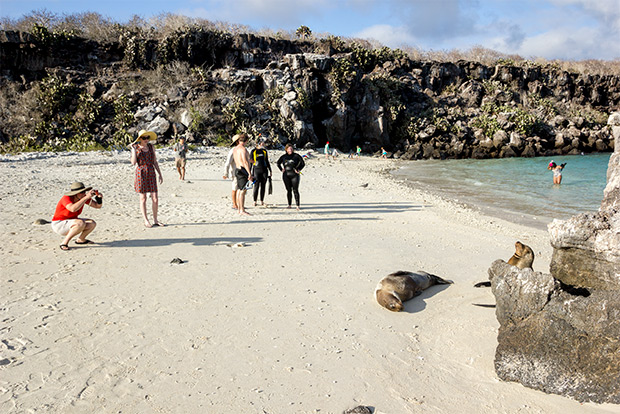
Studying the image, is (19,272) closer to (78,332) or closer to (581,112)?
(78,332)

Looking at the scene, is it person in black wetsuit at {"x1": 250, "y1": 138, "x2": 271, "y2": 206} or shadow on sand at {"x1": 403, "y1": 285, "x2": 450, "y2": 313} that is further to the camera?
person in black wetsuit at {"x1": 250, "y1": 138, "x2": 271, "y2": 206}

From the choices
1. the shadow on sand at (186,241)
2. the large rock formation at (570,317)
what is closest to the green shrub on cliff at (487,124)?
the shadow on sand at (186,241)

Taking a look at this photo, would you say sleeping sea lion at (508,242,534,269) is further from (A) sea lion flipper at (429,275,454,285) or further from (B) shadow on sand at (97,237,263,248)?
(B) shadow on sand at (97,237,263,248)

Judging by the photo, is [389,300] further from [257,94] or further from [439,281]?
[257,94]

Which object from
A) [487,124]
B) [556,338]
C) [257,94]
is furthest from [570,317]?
[487,124]

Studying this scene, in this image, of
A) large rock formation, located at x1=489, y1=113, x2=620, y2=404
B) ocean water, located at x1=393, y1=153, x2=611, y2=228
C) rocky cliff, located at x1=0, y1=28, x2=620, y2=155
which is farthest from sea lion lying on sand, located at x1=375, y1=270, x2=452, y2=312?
rocky cliff, located at x1=0, y1=28, x2=620, y2=155

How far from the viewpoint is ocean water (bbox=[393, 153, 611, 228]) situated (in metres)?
13.5

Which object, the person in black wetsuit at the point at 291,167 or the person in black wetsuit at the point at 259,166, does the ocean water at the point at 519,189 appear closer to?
the person in black wetsuit at the point at 291,167

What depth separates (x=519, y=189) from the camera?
61.3 feet

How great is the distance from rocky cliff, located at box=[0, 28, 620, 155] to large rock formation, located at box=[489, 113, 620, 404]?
25.6 m

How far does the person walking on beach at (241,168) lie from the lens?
9.77 metres

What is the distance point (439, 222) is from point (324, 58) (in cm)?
2866

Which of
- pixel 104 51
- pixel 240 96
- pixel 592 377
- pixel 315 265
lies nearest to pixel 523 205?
pixel 315 265

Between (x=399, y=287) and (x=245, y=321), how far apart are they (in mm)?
1961
